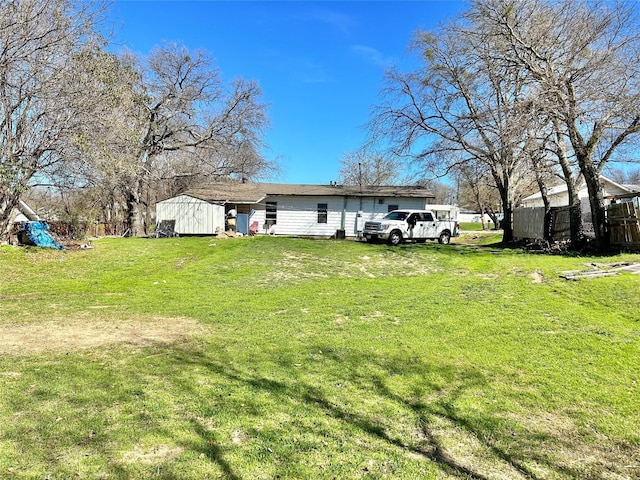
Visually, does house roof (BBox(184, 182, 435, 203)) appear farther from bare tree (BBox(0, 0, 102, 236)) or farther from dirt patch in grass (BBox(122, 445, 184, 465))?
dirt patch in grass (BBox(122, 445, 184, 465))

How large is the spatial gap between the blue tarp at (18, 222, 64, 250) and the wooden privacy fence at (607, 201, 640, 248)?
67.3ft

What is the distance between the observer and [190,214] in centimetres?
2319

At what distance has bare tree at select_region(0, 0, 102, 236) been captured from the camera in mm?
10836

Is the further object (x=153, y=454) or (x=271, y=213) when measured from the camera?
(x=271, y=213)

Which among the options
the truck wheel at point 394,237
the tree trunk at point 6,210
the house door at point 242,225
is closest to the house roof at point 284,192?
the house door at point 242,225

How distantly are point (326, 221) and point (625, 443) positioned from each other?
2297 cm

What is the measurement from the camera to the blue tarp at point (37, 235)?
15.2m

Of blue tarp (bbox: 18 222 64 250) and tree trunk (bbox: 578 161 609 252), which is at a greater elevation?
tree trunk (bbox: 578 161 609 252)

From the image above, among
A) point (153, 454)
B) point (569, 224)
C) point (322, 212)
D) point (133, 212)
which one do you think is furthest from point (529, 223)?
point (133, 212)

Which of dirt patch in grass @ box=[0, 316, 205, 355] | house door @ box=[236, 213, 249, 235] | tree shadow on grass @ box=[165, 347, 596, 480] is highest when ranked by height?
house door @ box=[236, 213, 249, 235]

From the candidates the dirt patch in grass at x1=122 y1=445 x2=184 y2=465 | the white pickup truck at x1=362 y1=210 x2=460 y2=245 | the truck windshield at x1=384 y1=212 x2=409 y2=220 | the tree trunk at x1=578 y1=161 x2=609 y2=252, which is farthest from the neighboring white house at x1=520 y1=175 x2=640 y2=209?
the dirt patch in grass at x1=122 y1=445 x2=184 y2=465

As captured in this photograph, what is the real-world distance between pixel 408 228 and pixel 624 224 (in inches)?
333

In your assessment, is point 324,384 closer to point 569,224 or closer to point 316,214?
point 569,224

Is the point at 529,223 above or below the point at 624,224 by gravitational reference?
above
